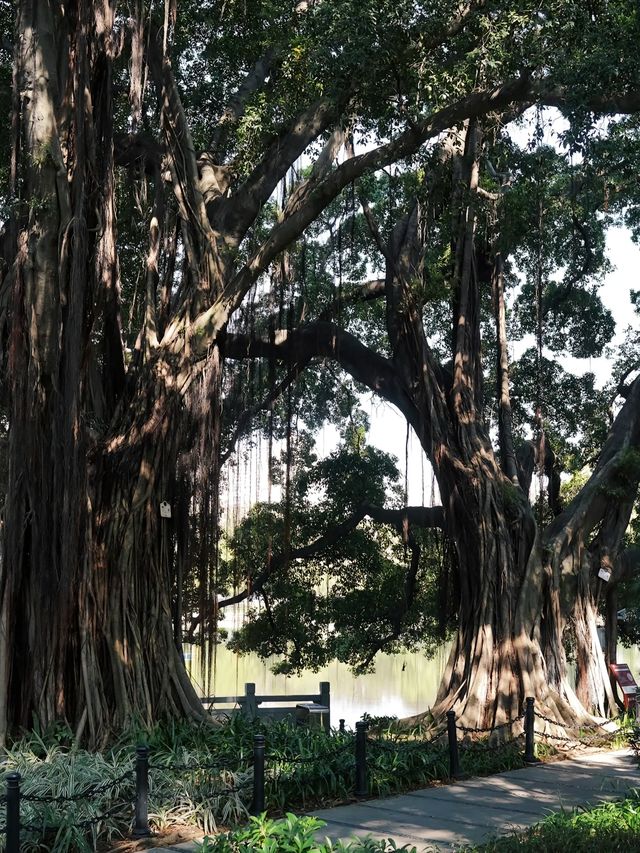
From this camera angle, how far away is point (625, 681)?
1427 centimetres

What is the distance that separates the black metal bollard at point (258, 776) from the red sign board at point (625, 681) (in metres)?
8.11

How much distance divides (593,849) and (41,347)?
6.50 metres

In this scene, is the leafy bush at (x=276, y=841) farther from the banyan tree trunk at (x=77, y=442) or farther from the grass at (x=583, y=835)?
the banyan tree trunk at (x=77, y=442)

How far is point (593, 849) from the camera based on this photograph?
18.7ft

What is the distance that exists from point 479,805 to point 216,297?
5.72m

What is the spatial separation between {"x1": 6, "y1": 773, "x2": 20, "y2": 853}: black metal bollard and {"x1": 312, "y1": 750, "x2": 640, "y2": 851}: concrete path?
6.90 feet

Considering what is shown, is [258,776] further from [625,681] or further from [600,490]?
[625,681]

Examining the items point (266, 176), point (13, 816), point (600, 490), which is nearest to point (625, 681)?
point (600, 490)

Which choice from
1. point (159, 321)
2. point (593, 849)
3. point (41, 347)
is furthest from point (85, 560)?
point (593, 849)

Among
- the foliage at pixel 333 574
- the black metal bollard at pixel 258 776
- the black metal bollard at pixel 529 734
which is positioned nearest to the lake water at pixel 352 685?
the foliage at pixel 333 574

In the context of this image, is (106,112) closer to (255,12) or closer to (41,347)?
(41,347)

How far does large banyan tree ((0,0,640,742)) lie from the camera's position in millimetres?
9359

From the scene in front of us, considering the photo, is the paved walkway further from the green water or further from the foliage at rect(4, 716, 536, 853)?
the green water

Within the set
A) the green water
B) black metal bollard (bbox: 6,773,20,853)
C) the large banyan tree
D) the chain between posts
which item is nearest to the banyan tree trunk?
the large banyan tree
